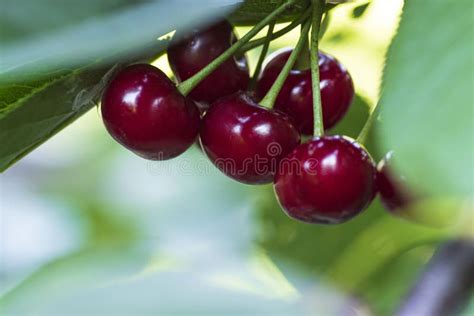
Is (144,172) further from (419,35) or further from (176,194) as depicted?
(419,35)

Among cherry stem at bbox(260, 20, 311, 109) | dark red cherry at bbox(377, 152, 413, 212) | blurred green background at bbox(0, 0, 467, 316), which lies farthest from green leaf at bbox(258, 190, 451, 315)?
cherry stem at bbox(260, 20, 311, 109)

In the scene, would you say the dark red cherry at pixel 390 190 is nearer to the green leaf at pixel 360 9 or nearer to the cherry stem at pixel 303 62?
the cherry stem at pixel 303 62

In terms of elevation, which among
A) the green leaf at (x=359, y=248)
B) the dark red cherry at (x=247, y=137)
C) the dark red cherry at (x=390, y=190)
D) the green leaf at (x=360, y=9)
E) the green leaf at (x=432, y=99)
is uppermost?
the green leaf at (x=432, y=99)

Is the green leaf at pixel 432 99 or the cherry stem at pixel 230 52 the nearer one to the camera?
the green leaf at pixel 432 99

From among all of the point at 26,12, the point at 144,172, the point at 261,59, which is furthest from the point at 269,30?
the point at 144,172

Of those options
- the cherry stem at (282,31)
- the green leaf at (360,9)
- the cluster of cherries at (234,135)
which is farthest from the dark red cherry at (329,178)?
the green leaf at (360,9)

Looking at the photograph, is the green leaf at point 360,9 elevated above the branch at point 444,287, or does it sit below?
above
